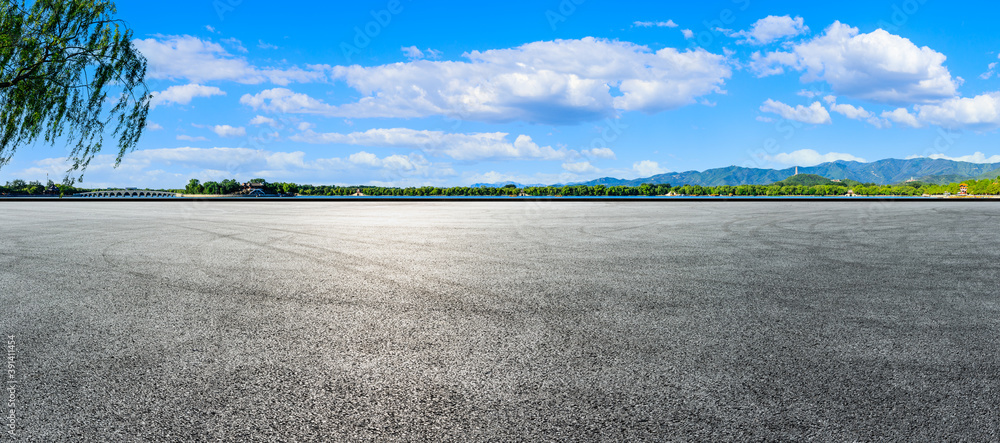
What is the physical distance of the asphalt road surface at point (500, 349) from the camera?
3424mm

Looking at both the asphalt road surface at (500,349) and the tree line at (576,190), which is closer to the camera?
the asphalt road surface at (500,349)

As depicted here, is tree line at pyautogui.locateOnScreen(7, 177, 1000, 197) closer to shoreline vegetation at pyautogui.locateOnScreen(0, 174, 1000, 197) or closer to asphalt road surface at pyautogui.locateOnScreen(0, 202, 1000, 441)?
shoreline vegetation at pyautogui.locateOnScreen(0, 174, 1000, 197)

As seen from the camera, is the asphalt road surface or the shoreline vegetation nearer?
the asphalt road surface

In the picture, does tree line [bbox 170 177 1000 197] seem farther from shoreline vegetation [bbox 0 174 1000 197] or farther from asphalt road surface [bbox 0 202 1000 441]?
asphalt road surface [bbox 0 202 1000 441]

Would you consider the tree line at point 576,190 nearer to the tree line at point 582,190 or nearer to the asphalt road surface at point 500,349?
the tree line at point 582,190

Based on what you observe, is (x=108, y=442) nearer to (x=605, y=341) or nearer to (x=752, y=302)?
(x=605, y=341)

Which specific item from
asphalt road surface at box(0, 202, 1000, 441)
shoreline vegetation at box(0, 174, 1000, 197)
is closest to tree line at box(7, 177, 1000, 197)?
shoreline vegetation at box(0, 174, 1000, 197)

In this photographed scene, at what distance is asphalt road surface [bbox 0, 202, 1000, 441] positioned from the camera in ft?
11.2

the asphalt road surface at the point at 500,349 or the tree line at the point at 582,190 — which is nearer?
the asphalt road surface at the point at 500,349

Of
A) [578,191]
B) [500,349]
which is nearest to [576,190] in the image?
[578,191]

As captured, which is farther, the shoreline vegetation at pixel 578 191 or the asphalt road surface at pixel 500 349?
the shoreline vegetation at pixel 578 191

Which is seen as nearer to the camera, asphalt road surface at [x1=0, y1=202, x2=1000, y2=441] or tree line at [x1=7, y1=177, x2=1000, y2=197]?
asphalt road surface at [x1=0, y1=202, x2=1000, y2=441]

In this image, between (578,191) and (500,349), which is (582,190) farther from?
(500,349)

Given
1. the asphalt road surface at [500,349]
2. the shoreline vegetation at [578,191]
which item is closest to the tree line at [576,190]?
the shoreline vegetation at [578,191]
